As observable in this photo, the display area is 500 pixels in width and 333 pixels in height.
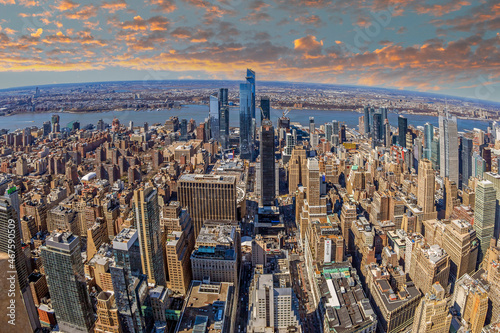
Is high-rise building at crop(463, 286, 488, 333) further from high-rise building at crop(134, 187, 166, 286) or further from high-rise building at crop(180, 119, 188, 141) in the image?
high-rise building at crop(180, 119, 188, 141)

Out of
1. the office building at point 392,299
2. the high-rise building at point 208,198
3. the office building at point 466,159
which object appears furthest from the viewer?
the office building at point 466,159

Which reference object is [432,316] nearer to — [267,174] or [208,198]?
[208,198]

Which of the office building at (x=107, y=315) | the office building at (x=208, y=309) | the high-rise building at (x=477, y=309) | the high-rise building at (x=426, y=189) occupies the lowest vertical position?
the high-rise building at (x=477, y=309)

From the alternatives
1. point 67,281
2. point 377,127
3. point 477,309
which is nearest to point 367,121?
point 377,127

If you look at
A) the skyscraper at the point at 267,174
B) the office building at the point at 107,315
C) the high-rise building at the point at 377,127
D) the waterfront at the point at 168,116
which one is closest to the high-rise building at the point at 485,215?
the skyscraper at the point at 267,174

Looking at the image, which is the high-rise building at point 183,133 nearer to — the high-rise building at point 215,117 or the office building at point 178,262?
the high-rise building at point 215,117

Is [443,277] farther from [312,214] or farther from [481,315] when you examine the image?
[312,214]
